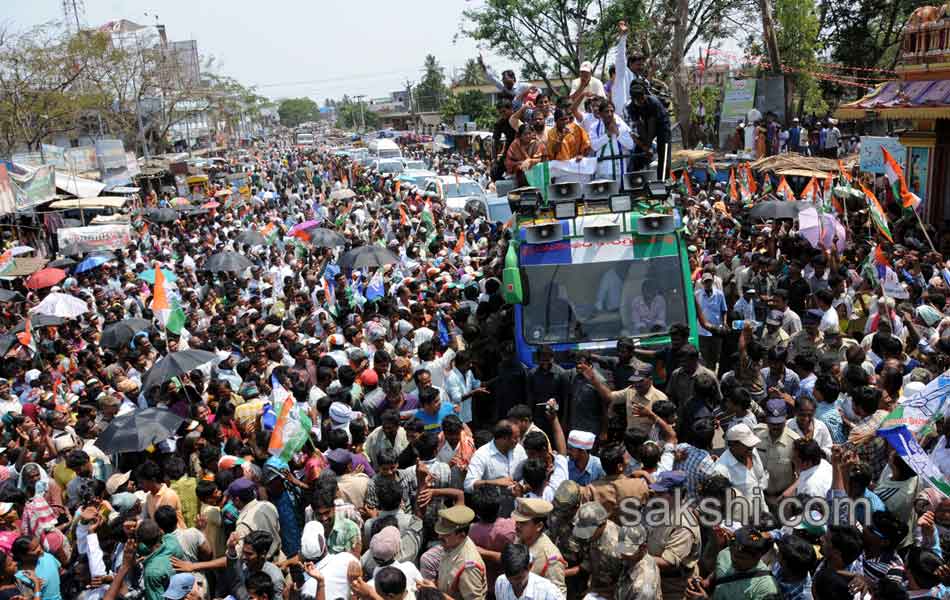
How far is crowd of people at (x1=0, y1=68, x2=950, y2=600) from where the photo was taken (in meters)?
4.37

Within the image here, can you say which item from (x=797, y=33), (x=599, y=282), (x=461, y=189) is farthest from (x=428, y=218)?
(x=797, y=33)

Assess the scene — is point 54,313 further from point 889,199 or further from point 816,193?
point 889,199

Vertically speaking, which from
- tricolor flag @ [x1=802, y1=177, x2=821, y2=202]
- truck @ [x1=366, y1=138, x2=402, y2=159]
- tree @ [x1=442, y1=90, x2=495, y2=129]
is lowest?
tricolor flag @ [x1=802, y1=177, x2=821, y2=202]

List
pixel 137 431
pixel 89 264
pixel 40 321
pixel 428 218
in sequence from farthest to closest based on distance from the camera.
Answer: pixel 428 218
pixel 89 264
pixel 40 321
pixel 137 431

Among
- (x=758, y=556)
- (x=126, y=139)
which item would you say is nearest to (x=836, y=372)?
(x=758, y=556)

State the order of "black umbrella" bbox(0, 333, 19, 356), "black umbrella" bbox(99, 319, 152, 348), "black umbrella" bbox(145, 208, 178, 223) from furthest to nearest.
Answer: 1. "black umbrella" bbox(145, 208, 178, 223)
2. "black umbrella" bbox(0, 333, 19, 356)
3. "black umbrella" bbox(99, 319, 152, 348)

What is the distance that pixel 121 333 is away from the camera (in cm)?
1087

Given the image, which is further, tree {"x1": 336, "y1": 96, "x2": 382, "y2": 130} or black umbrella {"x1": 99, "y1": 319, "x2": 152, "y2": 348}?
tree {"x1": 336, "y1": 96, "x2": 382, "y2": 130}

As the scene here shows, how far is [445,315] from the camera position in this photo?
9805 millimetres

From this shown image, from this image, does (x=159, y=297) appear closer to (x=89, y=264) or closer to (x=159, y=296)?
(x=159, y=296)

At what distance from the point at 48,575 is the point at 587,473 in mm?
3611

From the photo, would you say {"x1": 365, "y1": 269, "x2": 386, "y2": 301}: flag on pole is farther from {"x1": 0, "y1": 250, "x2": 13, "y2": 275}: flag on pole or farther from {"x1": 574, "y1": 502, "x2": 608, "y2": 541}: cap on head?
{"x1": 574, "y1": 502, "x2": 608, "y2": 541}: cap on head

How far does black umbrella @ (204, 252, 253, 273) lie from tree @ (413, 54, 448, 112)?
336ft

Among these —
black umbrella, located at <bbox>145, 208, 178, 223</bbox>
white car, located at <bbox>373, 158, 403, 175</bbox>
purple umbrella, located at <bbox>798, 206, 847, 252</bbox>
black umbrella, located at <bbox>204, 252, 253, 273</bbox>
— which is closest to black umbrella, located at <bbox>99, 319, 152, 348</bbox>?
black umbrella, located at <bbox>204, 252, 253, 273</bbox>
